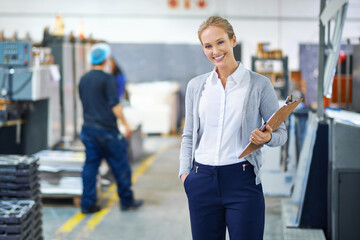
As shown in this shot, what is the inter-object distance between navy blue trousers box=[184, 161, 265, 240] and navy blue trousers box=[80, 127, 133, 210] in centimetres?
271

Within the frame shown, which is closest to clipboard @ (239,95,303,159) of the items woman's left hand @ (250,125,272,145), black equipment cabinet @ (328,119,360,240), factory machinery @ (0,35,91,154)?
woman's left hand @ (250,125,272,145)

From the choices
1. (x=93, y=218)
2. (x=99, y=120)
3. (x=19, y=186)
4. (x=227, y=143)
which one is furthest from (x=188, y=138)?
(x=93, y=218)

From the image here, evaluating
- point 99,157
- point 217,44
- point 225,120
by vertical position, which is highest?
point 217,44

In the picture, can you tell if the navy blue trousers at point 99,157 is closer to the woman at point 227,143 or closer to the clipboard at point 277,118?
the woman at point 227,143

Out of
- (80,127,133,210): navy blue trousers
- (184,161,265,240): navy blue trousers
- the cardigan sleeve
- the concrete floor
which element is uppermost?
the cardigan sleeve

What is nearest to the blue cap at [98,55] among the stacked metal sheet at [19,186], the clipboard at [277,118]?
the stacked metal sheet at [19,186]

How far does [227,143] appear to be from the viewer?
2.02 m

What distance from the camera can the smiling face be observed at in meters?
1.94

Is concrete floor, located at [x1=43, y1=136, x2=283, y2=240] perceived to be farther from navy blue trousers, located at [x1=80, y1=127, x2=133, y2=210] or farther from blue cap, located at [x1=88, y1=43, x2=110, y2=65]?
blue cap, located at [x1=88, y1=43, x2=110, y2=65]

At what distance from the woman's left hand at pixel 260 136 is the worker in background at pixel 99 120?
2.96 m

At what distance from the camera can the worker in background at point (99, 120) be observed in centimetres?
465

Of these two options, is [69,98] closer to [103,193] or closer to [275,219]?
[103,193]

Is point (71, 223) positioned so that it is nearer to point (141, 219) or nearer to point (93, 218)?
point (93, 218)

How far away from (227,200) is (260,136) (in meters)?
0.35
